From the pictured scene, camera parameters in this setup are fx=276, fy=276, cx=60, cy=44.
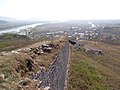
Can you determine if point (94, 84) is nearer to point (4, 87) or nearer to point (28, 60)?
point (28, 60)

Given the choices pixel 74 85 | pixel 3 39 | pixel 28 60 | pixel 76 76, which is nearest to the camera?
pixel 28 60

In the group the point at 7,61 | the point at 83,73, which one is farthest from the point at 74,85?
the point at 7,61

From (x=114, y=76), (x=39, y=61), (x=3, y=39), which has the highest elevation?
(x=39, y=61)

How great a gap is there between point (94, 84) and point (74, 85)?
4.18 meters

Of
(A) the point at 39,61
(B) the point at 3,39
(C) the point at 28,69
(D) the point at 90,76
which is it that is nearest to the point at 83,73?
(D) the point at 90,76

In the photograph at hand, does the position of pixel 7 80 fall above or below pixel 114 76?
above

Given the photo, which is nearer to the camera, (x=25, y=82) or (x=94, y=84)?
(x=25, y=82)

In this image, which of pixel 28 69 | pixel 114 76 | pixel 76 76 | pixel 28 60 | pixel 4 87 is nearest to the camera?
pixel 4 87

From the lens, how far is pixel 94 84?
91.3 feet

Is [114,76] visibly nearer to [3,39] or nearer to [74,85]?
[74,85]

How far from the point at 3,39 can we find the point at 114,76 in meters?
96.5

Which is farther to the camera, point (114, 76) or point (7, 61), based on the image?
point (114, 76)

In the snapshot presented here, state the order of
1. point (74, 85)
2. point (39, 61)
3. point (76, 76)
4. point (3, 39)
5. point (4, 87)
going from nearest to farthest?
point (4, 87), point (39, 61), point (74, 85), point (76, 76), point (3, 39)

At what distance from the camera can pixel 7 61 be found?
30.6 ft
